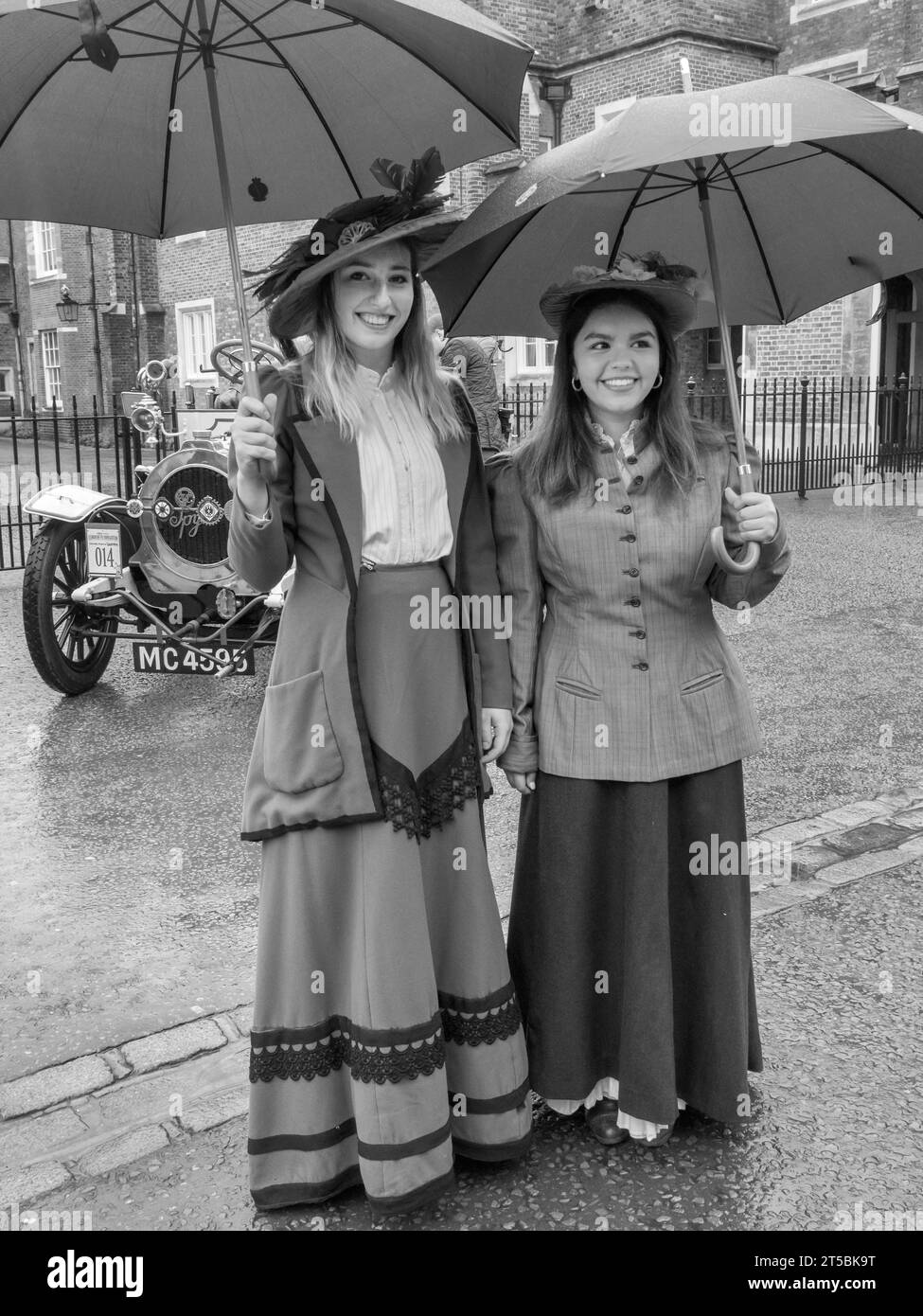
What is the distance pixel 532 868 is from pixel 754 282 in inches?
63.7

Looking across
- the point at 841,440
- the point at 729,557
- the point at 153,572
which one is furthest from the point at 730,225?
the point at 841,440

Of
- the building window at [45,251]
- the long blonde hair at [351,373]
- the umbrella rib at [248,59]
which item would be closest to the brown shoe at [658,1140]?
the long blonde hair at [351,373]

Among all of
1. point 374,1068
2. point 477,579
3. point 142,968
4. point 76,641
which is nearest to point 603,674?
point 477,579

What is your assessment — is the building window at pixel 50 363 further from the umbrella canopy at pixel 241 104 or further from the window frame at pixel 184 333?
the umbrella canopy at pixel 241 104

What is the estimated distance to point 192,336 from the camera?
26344 mm

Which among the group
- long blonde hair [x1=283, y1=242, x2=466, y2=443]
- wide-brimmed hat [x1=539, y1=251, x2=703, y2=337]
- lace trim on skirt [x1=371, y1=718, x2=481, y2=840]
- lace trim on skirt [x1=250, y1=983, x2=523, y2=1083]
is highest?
wide-brimmed hat [x1=539, y1=251, x2=703, y2=337]

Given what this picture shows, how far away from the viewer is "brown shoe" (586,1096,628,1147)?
2799 mm

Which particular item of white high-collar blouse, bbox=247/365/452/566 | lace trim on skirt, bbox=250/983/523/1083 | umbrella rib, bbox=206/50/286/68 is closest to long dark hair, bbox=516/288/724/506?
white high-collar blouse, bbox=247/365/452/566

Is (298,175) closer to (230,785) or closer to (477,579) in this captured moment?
(477,579)

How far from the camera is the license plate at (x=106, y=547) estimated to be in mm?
6613

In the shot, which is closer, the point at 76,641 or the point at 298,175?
the point at 298,175

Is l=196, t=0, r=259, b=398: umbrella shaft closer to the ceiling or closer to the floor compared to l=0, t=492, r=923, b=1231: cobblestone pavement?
closer to the ceiling

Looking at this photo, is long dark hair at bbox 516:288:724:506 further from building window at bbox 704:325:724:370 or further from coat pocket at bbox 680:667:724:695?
building window at bbox 704:325:724:370
